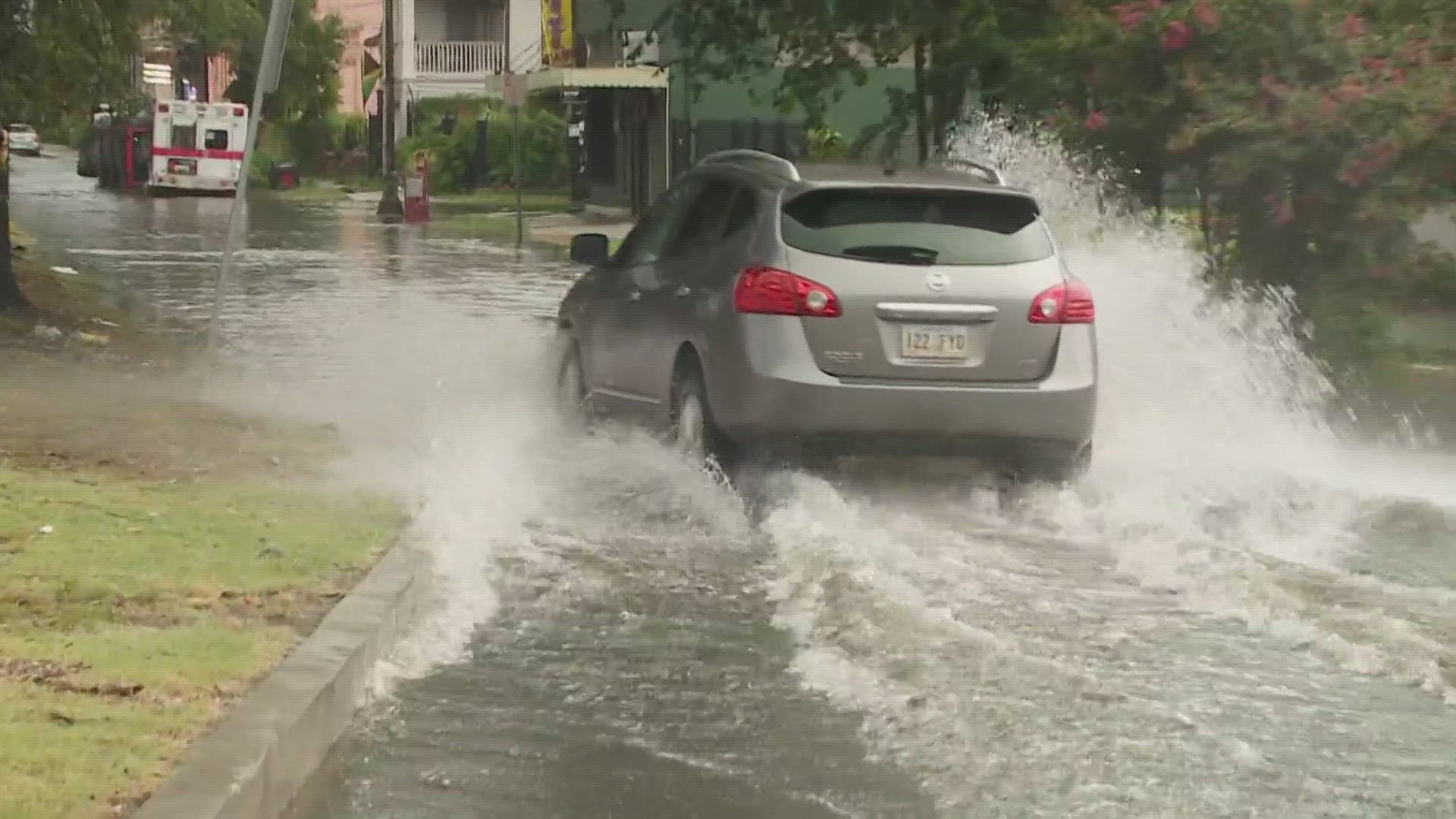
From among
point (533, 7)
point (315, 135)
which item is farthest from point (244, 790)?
point (315, 135)

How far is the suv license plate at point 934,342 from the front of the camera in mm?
9422

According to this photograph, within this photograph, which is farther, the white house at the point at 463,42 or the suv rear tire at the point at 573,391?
the white house at the point at 463,42

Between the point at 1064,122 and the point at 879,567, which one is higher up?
the point at 1064,122

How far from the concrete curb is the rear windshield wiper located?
3.02 meters

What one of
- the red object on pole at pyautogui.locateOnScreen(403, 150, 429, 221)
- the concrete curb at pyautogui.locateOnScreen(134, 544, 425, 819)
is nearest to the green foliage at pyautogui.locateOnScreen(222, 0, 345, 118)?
the red object on pole at pyautogui.locateOnScreen(403, 150, 429, 221)

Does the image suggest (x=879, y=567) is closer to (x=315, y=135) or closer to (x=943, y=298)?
(x=943, y=298)

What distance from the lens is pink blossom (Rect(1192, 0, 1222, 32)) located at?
1365cm

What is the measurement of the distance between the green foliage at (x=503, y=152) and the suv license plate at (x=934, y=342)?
46474 millimetres

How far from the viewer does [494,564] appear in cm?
848

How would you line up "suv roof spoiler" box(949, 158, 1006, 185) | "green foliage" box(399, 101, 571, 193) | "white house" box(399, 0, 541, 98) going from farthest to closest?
"white house" box(399, 0, 541, 98) < "green foliage" box(399, 101, 571, 193) < "suv roof spoiler" box(949, 158, 1006, 185)

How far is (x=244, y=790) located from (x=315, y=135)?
218 ft

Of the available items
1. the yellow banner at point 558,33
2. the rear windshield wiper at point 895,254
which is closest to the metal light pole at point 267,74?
the rear windshield wiper at point 895,254

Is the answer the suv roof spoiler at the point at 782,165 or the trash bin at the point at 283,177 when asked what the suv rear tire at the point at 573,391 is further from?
the trash bin at the point at 283,177

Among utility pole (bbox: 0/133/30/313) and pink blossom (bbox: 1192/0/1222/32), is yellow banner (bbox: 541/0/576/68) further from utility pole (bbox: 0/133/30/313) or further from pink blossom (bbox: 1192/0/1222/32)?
pink blossom (bbox: 1192/0/1222/32)
